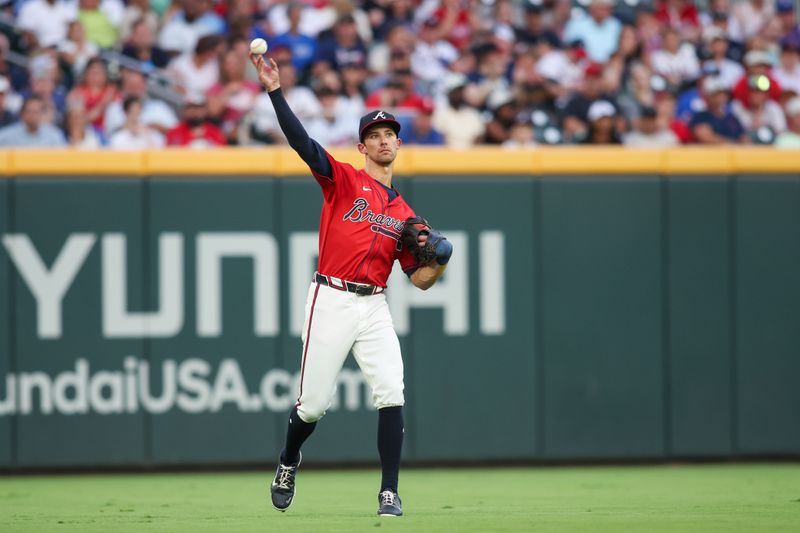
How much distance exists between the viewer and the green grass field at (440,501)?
5.45 meters

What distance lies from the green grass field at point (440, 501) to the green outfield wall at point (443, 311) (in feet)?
0.97

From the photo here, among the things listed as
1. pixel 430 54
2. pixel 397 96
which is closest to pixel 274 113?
pixel 397 96

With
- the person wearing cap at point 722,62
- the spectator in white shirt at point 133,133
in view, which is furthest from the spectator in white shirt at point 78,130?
the person wearing cap at point 722,62

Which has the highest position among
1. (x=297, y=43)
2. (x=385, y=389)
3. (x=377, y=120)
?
(x=297, y=43)

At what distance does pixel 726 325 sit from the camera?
30.6ft

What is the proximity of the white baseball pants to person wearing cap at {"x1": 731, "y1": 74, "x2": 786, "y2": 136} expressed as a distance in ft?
21.2

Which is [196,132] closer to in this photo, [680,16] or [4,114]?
[4,114]

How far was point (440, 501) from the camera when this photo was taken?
22.5 ft

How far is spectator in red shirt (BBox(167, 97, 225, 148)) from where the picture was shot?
9867mm

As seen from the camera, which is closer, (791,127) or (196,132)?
(196,132)

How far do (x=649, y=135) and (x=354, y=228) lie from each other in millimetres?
5248

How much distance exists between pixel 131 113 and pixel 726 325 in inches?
196

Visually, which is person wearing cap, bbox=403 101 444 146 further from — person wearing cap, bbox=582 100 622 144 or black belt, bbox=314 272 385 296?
black belt, bbox=314 272 385 296

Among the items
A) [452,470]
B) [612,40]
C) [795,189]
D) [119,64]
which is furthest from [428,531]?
[612,40]
